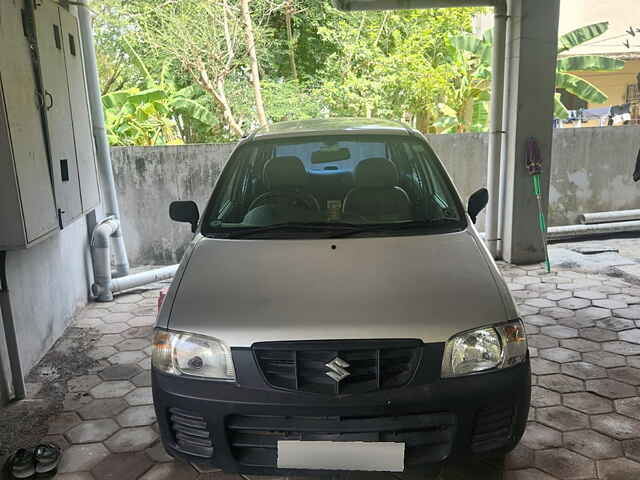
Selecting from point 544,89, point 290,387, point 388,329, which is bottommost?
point 290,387

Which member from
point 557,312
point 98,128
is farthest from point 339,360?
point 98,128

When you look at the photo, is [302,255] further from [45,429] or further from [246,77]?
[246,77]

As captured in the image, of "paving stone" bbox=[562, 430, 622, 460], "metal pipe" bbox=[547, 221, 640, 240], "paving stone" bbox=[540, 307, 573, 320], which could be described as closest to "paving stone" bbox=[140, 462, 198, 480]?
"paving stone" bbox=[562, 430, 622, 460]

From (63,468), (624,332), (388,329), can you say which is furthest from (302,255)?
(624,332)

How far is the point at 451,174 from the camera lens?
748 cm

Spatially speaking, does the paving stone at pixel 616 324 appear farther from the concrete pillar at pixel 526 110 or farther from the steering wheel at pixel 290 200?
the steering wheel at pixel 290 200

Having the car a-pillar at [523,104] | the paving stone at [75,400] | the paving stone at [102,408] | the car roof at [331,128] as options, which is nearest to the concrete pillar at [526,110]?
the car a-pillar at [523,104]

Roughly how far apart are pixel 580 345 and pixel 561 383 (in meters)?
0.67

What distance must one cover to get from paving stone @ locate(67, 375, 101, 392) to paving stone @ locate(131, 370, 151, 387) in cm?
24

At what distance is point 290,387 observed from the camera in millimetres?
1896

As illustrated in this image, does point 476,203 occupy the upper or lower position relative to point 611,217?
upper

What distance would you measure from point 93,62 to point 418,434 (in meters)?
4.80

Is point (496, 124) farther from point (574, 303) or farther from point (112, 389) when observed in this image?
point (112, 389)

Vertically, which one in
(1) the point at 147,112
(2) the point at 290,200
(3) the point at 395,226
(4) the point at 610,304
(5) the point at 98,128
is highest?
(1) the point at 147,112
